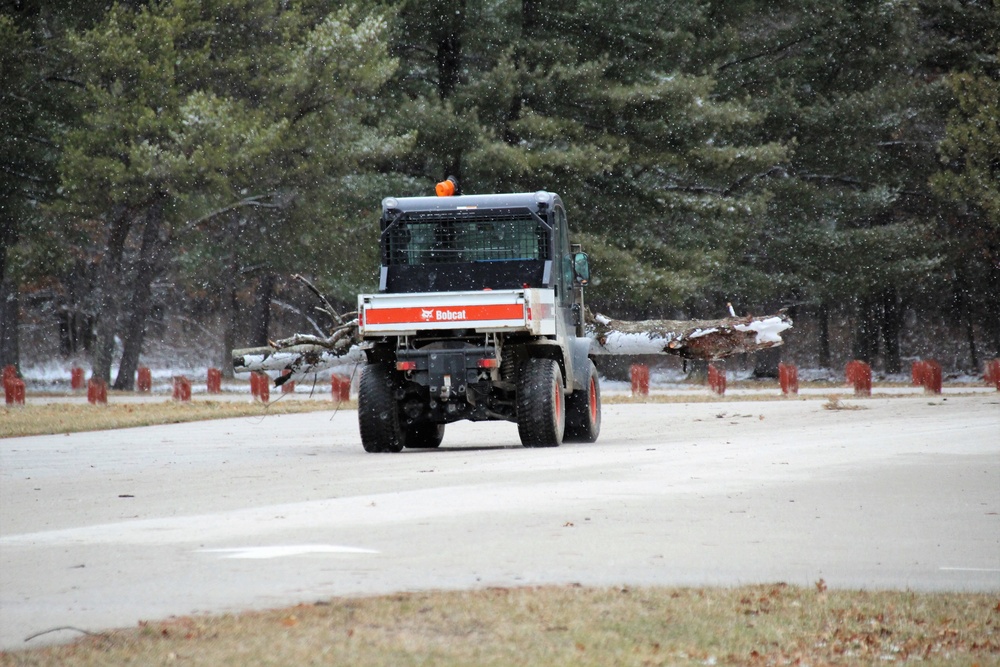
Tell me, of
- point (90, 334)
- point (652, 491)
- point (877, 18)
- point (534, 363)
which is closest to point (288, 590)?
point (652, 491)

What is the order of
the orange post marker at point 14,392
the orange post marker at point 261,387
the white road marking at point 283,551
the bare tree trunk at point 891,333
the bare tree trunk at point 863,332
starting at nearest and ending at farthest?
the white road marking at point 283,551, the orange post marker at point 14,392, the orange post marker at point 261,387, the bare tree trunk at point 891,333, the bare tree trunk at point 863,332

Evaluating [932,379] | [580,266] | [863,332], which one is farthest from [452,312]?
[863,332]

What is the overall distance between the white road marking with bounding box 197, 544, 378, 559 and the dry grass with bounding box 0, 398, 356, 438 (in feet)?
42.5

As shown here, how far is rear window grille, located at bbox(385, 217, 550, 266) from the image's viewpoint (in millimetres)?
19422

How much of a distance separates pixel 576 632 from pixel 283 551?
3.13 metres

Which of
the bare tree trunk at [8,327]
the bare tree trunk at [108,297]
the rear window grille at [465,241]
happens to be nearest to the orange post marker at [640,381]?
the bare tree trunk at [108,297]

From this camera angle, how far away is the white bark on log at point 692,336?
2620cm

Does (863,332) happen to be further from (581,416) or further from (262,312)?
(581,416)

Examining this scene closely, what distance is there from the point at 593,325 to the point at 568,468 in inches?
538

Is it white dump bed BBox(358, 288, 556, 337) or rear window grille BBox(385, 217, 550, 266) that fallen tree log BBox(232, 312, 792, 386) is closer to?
rear window grille BBox(385, 217, 550, 266)

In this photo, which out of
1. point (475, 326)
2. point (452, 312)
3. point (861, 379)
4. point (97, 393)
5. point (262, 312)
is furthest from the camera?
point (262, 312)

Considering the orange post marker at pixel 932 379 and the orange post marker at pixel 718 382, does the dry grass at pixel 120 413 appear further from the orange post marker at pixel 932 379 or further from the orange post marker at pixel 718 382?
the orange post marker at pixel 932 379

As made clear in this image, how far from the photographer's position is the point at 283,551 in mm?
9281

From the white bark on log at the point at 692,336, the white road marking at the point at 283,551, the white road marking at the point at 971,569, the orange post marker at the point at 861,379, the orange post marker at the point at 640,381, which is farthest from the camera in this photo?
the orange post marker at the point at 640,381
